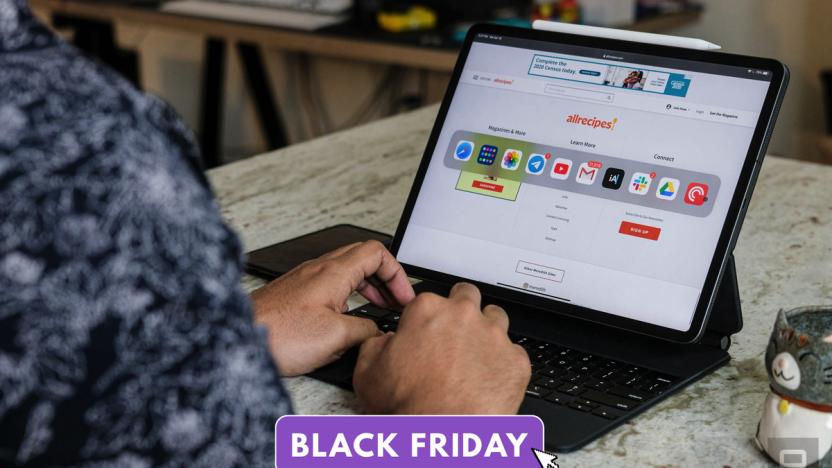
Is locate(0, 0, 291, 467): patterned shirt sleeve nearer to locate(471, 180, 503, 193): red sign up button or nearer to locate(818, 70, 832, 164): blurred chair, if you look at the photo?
locate(471, 180, 503, 193): red sign up button

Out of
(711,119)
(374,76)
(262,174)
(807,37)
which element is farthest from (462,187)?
(374,76)

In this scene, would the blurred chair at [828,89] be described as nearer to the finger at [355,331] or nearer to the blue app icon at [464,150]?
the blue app icon at [464,150]

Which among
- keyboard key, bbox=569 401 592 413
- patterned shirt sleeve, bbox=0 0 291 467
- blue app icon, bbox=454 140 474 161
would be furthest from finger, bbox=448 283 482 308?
patterned shirt sleeve, bbox=0 0 291 467

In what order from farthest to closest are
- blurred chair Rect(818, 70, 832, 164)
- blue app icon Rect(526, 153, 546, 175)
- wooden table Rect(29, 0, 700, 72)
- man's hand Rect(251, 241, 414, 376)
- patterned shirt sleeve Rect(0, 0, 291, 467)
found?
1. blurred chair Rect(818, 70, 832, 164)
2. wooden table Rect(29, 0, 700, 72)
3. blue app icon Rect(526, 153, 546, 175)
4. man's hand Rect(251, 241, 414, 376)
5. patterned shirt sleeve Rect(0, 0, 291, 467)

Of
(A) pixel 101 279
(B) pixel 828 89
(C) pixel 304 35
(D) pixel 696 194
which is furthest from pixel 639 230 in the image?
(B) pixel 828 89

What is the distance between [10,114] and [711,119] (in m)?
0.65

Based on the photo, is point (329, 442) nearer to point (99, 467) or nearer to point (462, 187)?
point (99, 467)

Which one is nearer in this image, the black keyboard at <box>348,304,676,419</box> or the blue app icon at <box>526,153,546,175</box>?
the black keyboard at <box>348,304,676,419</box>

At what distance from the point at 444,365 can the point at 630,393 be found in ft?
0.60

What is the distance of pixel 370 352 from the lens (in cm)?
87

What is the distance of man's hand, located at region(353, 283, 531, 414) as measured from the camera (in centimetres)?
78

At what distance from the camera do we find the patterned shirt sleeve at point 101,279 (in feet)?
1.75

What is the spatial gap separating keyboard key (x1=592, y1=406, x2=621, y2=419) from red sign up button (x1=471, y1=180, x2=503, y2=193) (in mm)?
293

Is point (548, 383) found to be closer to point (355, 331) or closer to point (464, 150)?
point (355, 331)
